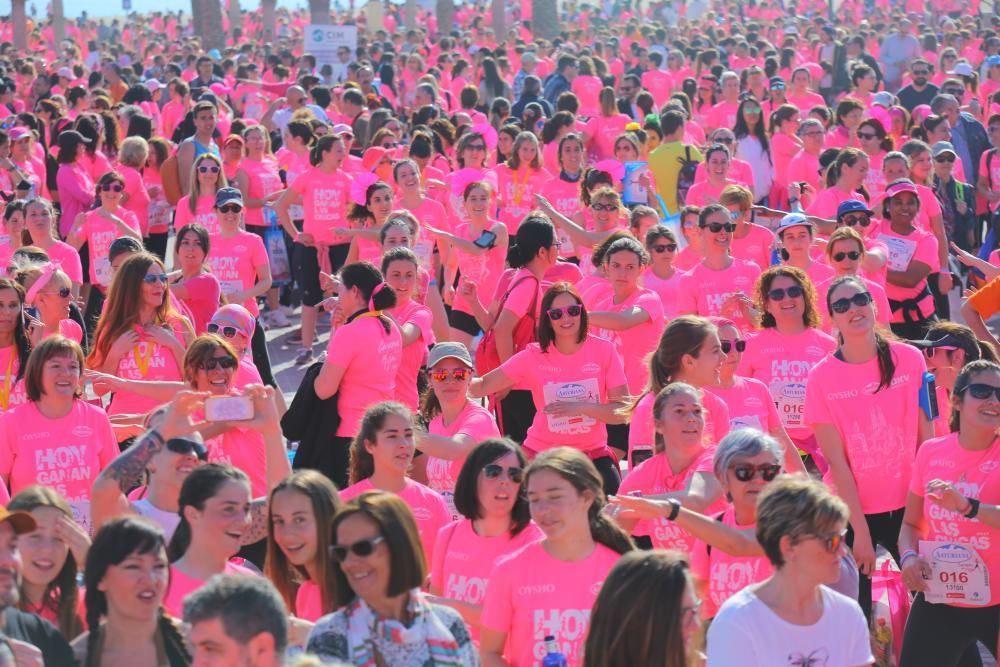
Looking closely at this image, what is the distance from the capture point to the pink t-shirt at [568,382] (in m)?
7.29

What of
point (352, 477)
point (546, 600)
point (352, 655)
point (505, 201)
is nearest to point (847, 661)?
point (546, 600)

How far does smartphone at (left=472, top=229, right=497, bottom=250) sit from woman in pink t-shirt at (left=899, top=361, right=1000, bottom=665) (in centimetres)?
485

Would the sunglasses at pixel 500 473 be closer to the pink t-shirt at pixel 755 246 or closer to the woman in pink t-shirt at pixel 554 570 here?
the woman in pink t-shirt at pixel 554 570

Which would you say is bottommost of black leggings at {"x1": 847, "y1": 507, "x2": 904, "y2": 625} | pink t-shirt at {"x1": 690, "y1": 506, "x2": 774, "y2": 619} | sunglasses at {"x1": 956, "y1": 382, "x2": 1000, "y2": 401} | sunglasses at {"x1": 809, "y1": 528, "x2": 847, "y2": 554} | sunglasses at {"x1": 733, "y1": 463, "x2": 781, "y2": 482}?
black leggings at {"x1": 847, "y1": 507, "x2": 904, "y2": 625}

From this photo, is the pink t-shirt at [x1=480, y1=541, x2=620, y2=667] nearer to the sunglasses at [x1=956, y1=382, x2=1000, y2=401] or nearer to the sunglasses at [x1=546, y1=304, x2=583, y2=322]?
the sunglasses at [x1=956, y1=382, x2=1000, y2=401]

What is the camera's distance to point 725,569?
17.7 ft

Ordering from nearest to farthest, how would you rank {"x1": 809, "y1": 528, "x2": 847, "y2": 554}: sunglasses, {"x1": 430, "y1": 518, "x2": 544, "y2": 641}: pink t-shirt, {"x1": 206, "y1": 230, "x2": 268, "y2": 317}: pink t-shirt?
{"x1": 809, "y1": 528, "x2": 847, "y2": 554}: sunglasses < {"x1": 430, "y1": 518, "x2": 544, "y2": 641}: pink t-shirt < {"x1": 206, "y1": 230, "x2": 268, "y2": 317}: pink t-shirt

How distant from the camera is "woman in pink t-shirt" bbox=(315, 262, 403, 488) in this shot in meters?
7.41

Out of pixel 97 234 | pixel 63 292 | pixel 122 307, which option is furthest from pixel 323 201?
pixel 122 307

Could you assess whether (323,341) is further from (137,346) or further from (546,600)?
(546,600)

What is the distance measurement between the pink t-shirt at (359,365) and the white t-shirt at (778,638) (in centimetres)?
323

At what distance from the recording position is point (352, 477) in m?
6.05

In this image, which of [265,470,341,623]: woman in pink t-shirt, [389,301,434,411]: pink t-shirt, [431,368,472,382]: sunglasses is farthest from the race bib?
[389,301,434,411]: pink t-shirt

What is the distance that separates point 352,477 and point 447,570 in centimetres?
69
